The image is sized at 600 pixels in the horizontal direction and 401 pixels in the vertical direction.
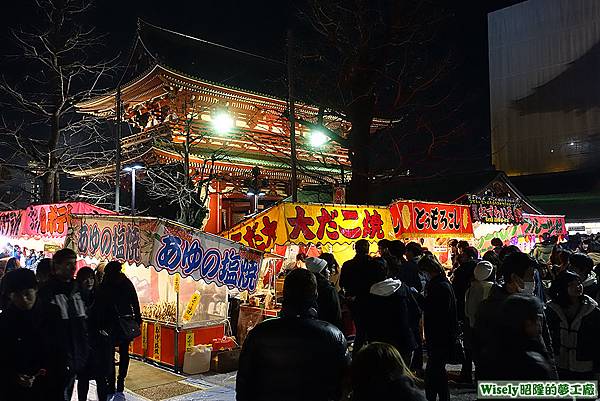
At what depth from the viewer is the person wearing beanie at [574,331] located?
427cm

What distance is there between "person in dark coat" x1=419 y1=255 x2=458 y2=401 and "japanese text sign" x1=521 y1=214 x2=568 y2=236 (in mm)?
13068

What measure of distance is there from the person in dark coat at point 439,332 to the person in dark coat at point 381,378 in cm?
337

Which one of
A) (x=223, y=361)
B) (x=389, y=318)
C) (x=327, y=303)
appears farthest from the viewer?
(x=223, y=361)

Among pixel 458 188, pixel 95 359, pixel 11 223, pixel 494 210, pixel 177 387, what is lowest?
pixel 177 387

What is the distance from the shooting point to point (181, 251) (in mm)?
7555

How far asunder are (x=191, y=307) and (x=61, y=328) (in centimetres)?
373

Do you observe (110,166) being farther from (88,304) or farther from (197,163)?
(88,304)

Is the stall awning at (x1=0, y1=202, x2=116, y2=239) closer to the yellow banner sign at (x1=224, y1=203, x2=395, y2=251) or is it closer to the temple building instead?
the yellow banner sign at (x1=224, y1=203, x2=395, y2=251)

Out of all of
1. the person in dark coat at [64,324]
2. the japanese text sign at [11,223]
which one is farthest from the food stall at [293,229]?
the japanese text sign at [11,223]

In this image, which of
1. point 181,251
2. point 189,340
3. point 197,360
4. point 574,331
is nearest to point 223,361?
point 197,360

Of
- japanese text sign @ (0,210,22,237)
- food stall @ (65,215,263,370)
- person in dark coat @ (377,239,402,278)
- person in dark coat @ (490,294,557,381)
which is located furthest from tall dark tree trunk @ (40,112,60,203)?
person in dark coat @ (490,294,557,381)

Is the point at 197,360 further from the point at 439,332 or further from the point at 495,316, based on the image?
the point at 495,316

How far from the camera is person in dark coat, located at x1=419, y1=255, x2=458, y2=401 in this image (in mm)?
5566

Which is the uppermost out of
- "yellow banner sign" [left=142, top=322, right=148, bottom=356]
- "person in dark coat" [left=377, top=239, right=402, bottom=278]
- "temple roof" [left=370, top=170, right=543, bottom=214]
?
"temple roof" [left=370, top=170, right=543, bottom=214]
